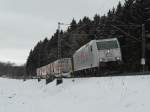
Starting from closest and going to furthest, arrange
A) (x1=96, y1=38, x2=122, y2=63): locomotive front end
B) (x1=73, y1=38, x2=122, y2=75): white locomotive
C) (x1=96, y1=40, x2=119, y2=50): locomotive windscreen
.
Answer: (x1=73, y1=38, x2=122, y2=75): white locomotive < (x1=96, y1=38, x2=122, y2=63): locomotive front end < (x1=96, y1=40, x2=119, y2=50): locomotive windscreen

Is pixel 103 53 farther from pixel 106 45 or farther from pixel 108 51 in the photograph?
pixel 106 45

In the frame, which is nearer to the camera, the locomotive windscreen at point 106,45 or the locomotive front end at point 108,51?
the locomotive front end at point 108,51

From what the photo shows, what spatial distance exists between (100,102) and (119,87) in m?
1.35

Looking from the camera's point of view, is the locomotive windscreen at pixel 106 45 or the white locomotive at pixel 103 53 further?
the locomotive windscreen at pixel 106 45

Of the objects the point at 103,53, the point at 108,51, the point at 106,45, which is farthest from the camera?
the point at 106,45

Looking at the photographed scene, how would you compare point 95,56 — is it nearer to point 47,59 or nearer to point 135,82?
point 135,82

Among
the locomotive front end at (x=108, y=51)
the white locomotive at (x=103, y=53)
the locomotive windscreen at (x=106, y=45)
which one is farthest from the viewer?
the locomotive windscreen at (x=106, y=45)

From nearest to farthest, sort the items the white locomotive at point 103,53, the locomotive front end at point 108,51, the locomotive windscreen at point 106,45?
the white locomotive at point 103,53, the locomotive front end at point 108,51, the locomotive windscreen at point 106,45

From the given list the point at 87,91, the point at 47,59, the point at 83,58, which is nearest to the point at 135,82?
the point at 87,91

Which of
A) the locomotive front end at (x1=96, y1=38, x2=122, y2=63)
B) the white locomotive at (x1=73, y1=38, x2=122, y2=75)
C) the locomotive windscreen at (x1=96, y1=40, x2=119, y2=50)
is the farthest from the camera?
the locomotive windscreen at (x1=96, y1=40, x2=119, y2=50)

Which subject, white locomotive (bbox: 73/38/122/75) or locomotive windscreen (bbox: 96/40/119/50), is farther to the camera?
locomotive windscreen (bbox: 96/40/119/50)

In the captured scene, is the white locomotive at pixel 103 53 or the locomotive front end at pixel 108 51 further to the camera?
the locomotive front end at pixel 108 51

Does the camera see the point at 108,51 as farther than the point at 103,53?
Yes

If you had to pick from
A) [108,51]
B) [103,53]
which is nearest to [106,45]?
[108,51]
